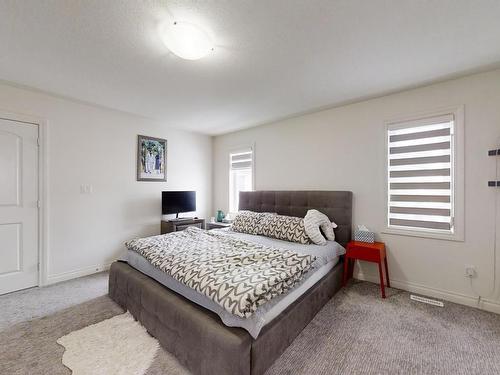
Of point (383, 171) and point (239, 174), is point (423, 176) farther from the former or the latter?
point (239, 174)

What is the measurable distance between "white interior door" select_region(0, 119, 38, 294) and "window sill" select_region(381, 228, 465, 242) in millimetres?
4438

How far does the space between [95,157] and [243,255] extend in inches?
108

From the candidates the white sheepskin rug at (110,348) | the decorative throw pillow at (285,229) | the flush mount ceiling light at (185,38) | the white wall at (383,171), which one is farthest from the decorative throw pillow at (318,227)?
the flush mount ceiling light at (185,38)

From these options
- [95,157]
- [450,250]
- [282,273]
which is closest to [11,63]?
[95,157]

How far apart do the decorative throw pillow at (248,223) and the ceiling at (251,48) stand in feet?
5.42

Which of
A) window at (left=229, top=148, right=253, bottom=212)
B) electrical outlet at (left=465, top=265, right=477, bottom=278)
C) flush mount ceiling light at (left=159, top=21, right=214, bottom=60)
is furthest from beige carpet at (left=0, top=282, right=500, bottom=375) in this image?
window at (left=229, top=148, right=253, bottom=212)

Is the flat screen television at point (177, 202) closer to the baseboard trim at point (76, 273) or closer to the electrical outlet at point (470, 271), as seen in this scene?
the baseboard trim at point (76, 273)

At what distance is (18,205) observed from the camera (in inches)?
109

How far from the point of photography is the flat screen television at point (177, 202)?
13.1ft

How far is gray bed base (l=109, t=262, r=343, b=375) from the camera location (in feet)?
4.52

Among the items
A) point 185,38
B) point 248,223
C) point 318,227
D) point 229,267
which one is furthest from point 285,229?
point 185,38

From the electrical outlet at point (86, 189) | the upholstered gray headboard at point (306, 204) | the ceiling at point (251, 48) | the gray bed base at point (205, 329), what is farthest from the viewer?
the electrical outlet at point (86, 189)

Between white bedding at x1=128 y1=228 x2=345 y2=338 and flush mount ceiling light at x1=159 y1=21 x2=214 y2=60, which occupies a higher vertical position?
flush mount ceiling light at x1=159 y1=21 x2=214 y2=60

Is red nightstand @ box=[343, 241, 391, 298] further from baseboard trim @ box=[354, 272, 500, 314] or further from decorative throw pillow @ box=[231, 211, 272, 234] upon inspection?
decorative throw pillow @ box=[231, 211, 272, 234]
